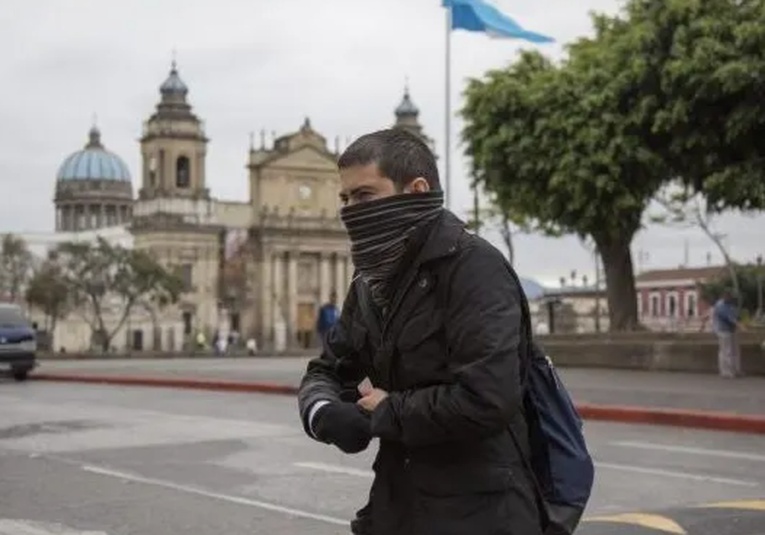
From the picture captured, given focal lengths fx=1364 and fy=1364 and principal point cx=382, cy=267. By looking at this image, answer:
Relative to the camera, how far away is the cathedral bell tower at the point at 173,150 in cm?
10369

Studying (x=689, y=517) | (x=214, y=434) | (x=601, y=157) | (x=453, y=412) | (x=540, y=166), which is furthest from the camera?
(x=540, y=166)

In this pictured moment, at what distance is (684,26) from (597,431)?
1383 centimetres

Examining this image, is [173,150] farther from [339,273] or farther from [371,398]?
[371,398]

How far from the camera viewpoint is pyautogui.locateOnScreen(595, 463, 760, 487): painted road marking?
10.6 metres

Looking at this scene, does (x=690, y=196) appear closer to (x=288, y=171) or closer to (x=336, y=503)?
(x=336, y=503)

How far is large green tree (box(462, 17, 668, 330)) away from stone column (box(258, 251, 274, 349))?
7204 cm

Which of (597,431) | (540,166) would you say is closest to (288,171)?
(540,166)

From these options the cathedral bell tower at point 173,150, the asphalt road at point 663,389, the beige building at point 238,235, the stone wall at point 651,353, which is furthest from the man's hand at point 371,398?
the cathedral bell tower at point 173,150

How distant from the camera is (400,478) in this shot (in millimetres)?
3492

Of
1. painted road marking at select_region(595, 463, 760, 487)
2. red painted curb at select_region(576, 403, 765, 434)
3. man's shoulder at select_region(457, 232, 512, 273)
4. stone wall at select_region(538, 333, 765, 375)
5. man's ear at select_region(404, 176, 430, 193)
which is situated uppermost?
man's ear at select_region(404, 176, 430, 193)

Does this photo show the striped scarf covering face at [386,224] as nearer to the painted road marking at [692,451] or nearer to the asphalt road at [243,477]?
the asphalt road at [243,477]

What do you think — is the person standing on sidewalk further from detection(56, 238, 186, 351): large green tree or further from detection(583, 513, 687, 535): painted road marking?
detection(56, 238, 186, 351): large green tree

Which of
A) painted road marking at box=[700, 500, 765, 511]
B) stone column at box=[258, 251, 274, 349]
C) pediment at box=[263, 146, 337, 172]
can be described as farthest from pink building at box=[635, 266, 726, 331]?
painted road marking at box=[700, 500, 765, 511]

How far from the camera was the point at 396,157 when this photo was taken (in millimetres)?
3533
